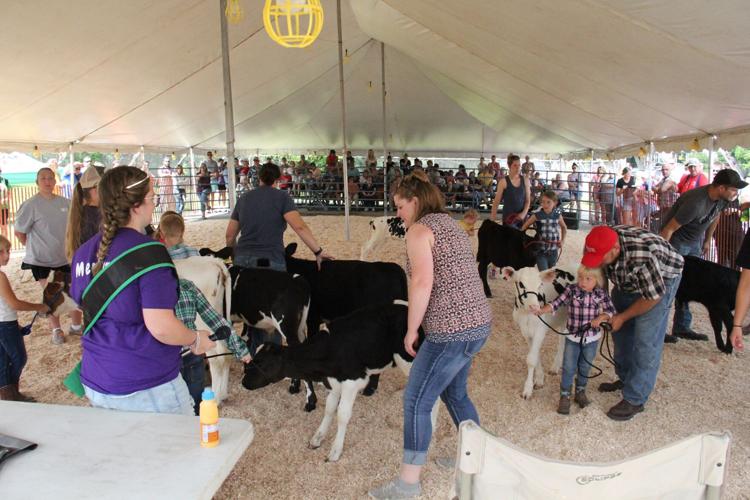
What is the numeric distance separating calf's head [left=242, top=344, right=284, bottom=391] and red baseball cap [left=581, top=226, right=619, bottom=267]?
6.57ft

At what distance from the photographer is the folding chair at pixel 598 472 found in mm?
1408

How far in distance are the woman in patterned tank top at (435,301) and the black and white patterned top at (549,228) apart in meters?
4.07

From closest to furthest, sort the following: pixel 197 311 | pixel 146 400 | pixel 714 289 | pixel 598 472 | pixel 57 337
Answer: pixel 598 472 < pixel 146 400 < pixel 197 311 < pixel 714 289 < pixel 57 337

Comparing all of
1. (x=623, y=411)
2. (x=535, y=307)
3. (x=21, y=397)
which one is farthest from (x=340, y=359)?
(x=21, y=397)

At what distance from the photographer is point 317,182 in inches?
664

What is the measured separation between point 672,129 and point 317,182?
10.5m

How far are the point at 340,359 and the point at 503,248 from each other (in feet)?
14.5

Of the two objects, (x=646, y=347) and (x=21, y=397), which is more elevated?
(x=646, y=347)

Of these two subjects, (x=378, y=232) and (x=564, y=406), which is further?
(x=378, y=232)

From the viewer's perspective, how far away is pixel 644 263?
324 cm

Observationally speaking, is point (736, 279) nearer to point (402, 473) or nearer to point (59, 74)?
point (402, 473)

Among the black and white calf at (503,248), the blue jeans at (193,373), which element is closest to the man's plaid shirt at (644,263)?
the blue jeans at (193,373)

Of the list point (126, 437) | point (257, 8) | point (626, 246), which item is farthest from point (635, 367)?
point (257, 8)

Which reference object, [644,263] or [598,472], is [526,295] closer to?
[644,263]
